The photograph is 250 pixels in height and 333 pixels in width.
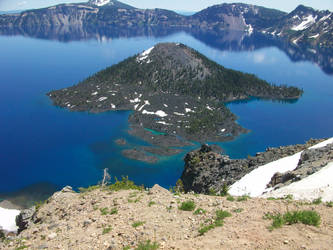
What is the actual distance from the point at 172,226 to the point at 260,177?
23997 millimetres

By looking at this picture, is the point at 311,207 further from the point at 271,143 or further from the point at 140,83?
the point at 140,83

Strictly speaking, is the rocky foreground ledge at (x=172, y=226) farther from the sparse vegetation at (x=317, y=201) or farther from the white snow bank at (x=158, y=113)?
the white snow bank at (x=158, y=113)

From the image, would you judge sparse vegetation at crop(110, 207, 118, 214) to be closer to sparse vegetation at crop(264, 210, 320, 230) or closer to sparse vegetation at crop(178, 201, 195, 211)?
sparse vegetation at crop(178, 201, 195, 211)

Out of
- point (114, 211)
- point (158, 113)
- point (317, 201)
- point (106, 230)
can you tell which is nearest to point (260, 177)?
point (317, 201)

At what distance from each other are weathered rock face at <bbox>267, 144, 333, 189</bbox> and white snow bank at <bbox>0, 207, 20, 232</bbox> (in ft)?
152


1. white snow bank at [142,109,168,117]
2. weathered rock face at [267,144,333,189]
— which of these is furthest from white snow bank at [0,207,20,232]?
white snow bank at [142,109,168,117]

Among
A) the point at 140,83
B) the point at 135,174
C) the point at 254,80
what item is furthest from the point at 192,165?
the point at 254,80

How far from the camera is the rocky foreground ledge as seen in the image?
15125 mm

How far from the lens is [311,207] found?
18.9 metres

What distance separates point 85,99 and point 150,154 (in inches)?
2481

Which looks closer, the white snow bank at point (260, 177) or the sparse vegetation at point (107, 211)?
the sparse vegetation at point (107, 211)

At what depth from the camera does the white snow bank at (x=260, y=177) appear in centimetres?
3577

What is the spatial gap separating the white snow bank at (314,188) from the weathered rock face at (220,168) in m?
16.2

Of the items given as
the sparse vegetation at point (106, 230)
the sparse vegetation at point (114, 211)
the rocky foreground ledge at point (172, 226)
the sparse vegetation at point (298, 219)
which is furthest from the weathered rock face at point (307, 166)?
the sparse vegetation at point (106, 230)
